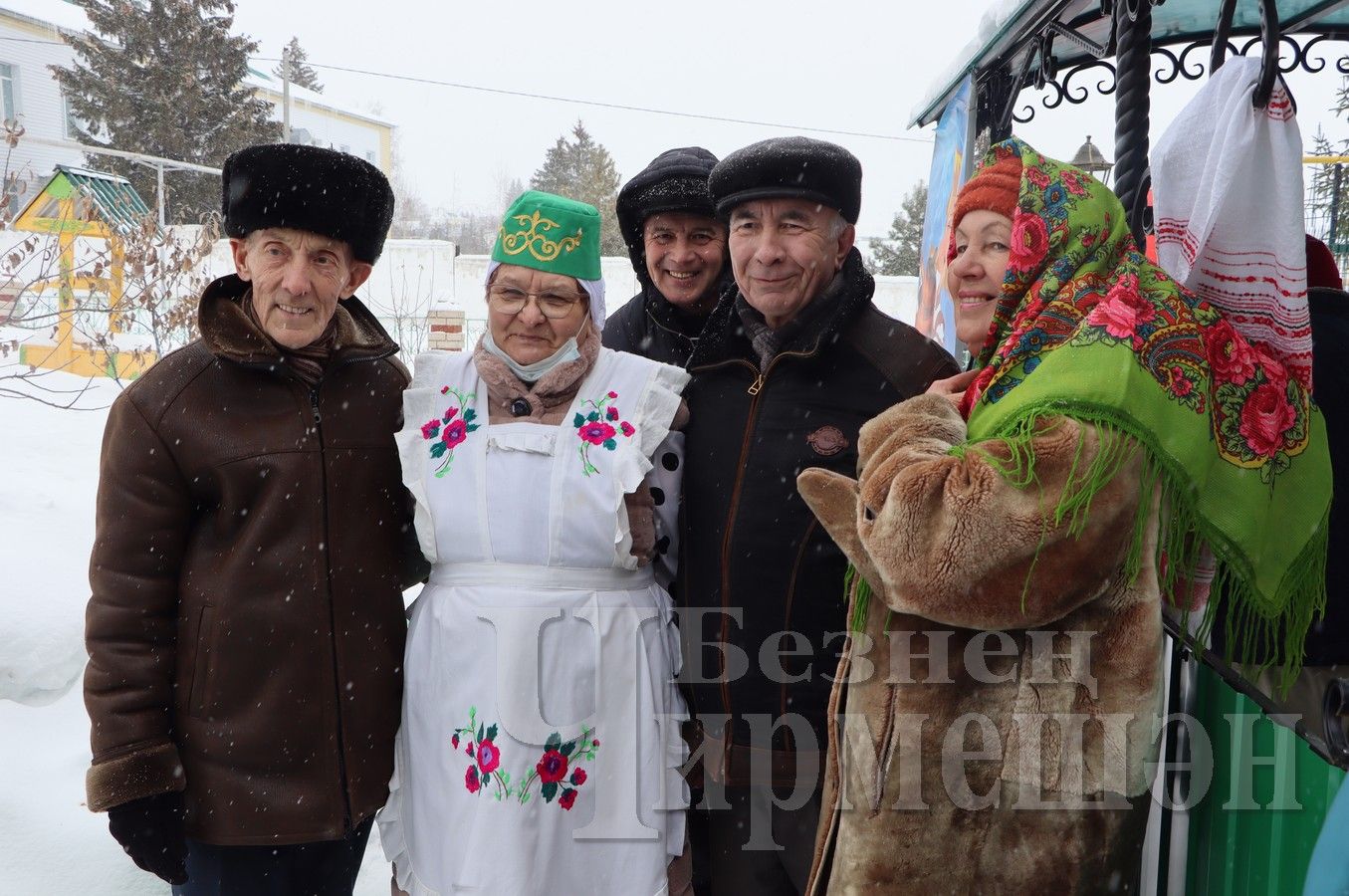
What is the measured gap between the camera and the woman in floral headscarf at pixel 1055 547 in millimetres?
1461

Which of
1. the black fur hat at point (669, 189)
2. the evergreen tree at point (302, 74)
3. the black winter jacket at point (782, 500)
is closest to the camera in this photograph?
the black winter jacket at point (782, 500)

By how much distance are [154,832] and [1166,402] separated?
1996 mm

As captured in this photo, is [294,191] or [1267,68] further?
[294,191]

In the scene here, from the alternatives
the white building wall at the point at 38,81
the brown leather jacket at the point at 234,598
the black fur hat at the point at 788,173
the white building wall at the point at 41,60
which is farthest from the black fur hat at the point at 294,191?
the white building wall at the point at 38,81

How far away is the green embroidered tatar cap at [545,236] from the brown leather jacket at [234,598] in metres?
0.52

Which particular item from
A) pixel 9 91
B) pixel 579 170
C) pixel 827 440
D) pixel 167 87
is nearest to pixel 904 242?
pixel 579 170

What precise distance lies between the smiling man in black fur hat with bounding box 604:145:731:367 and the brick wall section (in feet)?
19.0

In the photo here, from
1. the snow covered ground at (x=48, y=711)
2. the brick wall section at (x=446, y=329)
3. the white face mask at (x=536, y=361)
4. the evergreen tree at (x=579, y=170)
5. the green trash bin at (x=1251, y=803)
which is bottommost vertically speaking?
the snow covered ground at (x=48, y=711)

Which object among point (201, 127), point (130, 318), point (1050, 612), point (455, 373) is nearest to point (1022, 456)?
point (1050, 612)

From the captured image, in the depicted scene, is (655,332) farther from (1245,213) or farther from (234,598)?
(1245,213)

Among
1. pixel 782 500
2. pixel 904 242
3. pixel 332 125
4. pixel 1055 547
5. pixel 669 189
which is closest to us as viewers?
pixel 1055 547

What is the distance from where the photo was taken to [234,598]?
2068 mm

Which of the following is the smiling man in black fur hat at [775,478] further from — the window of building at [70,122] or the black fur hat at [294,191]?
the window of building at [70,122]

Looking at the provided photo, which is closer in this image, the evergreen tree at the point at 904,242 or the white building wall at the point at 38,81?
the white building wall at the point at 38,81
